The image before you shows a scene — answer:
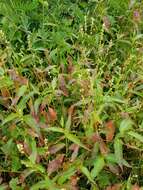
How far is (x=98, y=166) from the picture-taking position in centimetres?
222

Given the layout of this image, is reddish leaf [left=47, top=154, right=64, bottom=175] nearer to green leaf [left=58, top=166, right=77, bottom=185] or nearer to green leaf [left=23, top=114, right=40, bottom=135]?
green leaf [left=58, top=166, right=77, bottom=185]

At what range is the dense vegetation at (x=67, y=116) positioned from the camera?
2.27 m

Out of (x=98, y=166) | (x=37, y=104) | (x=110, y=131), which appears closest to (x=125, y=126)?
(x=110, y=131)

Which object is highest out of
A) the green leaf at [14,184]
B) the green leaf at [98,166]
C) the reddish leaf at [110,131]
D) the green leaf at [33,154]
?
the reddish leaf at [110,131]

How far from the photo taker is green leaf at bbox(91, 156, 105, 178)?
7.17 ft

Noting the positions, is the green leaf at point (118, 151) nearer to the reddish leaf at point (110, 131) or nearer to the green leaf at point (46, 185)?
the reddish leaf at point (110, 131)

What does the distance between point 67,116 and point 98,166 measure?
48 centimetres

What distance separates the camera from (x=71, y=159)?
2.26 m

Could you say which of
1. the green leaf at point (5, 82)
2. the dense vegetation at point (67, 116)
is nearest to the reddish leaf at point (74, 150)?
the dense vegetation at point (67, 116)

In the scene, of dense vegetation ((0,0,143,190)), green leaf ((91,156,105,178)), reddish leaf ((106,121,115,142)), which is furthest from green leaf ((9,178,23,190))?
reddish leaf ((106,121,115,142))

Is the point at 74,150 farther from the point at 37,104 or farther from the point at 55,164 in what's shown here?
the point at 37,104

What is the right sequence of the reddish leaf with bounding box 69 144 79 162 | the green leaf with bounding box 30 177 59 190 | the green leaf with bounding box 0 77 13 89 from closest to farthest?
the green leaf with bounding box 30 177 59 190
the reddish leaf with bounding box 69 144 79 162
the green leaf with bounding box 0 77 13 89

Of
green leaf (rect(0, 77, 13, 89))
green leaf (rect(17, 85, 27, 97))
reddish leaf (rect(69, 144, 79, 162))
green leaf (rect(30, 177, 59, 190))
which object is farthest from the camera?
green leaf (rect(0, 77, 13, 89))

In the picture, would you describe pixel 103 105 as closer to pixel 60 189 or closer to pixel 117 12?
pixel 60 189
